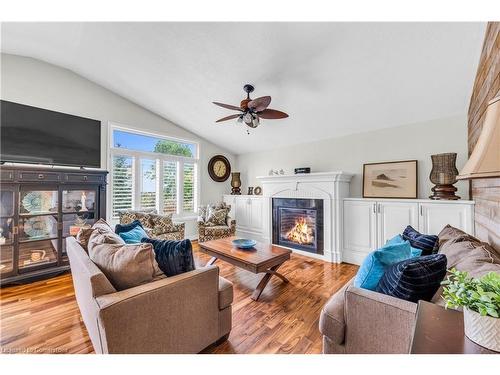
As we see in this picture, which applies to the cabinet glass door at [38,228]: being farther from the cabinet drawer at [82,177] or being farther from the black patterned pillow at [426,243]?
the black patterned pillow at [426,243]

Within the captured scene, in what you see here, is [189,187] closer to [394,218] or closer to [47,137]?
[47,137]

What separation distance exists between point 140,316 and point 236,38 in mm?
2521

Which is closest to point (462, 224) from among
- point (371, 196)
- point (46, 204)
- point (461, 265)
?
point (371, 196)

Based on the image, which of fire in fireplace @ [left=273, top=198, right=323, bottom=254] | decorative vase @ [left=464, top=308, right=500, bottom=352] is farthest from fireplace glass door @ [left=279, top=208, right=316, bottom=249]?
decorative vase @ [left=464, top=308, right=500, bottom=352]

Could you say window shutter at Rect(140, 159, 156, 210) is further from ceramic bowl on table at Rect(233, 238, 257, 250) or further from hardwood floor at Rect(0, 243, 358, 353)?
ceramic bowl on table at Rect(233, 238, 257, 250)

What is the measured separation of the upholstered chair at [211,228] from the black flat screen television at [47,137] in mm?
2016

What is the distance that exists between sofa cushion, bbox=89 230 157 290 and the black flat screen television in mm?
2614

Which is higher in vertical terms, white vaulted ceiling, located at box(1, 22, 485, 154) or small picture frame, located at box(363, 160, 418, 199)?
white vaulted ceiling, located at box(1, 22, 485, 154)

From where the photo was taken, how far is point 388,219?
3094 mm

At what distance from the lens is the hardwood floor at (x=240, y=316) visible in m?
1.64

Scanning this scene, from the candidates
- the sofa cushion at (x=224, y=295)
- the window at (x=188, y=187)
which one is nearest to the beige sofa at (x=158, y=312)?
the sofa cushion at (x=224, y=295)

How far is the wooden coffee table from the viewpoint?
7.39 feet

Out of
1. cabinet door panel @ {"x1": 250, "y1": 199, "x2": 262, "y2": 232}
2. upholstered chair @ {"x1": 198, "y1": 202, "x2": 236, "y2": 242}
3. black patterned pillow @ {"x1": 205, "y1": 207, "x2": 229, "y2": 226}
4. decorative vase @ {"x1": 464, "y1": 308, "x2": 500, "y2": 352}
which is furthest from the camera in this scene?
cabinet door panel @ {"x1": 250, "y1": 199, "x2": 262, "y2": 232}

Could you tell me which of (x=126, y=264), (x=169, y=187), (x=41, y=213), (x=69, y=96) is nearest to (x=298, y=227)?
(x=169, y=187)
